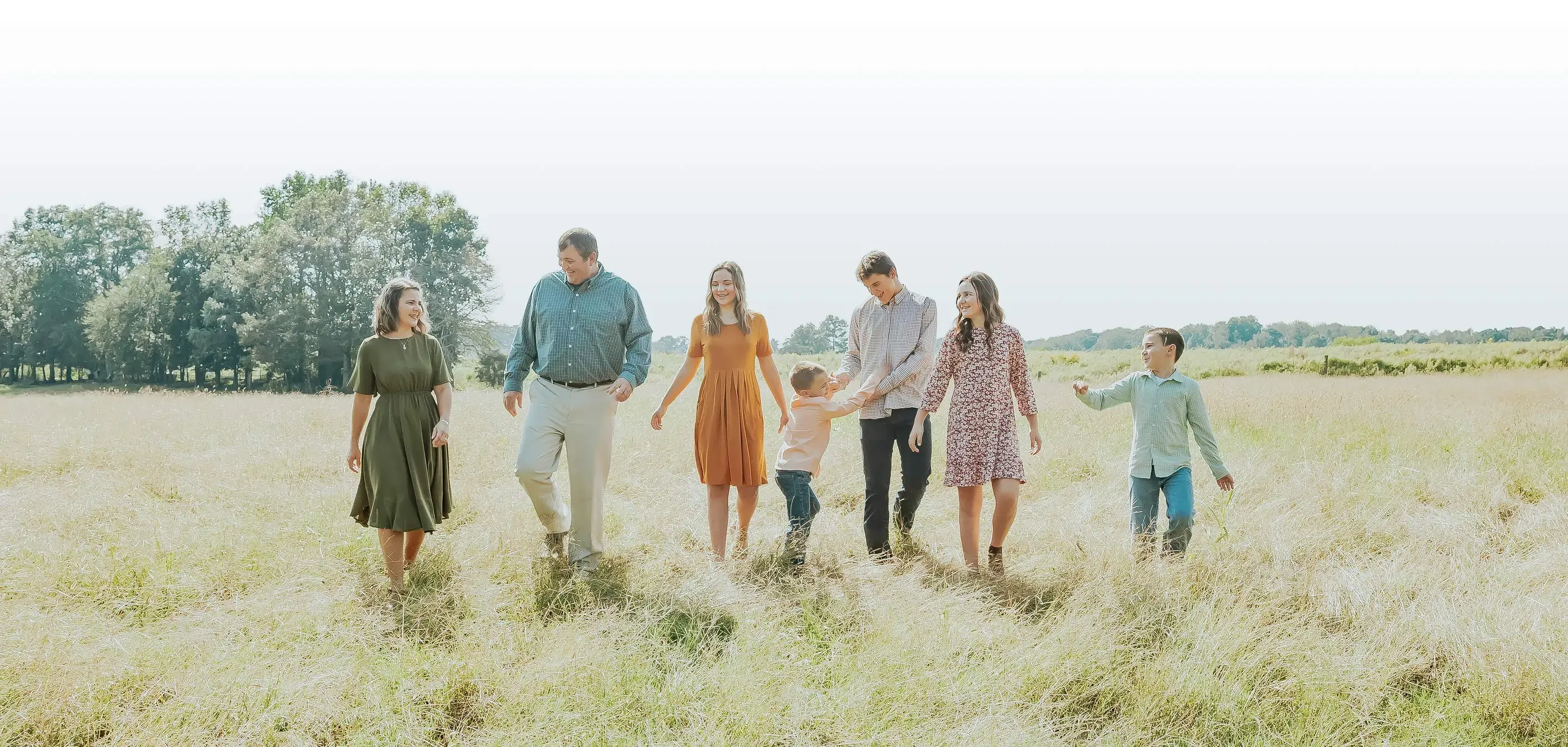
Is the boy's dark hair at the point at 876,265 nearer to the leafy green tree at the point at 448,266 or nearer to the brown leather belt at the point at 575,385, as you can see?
the brown leather belt at the point at 575,385

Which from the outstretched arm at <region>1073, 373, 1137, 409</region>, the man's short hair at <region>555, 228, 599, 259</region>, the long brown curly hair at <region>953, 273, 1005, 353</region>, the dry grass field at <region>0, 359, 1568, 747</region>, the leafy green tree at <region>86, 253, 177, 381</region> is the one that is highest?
the leafy green tree at <region>86, 253, 177, 381</region>

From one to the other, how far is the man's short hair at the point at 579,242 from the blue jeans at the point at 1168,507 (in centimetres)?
349

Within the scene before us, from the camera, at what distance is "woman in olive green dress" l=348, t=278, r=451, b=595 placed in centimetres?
450

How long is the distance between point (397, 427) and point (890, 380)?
2.72 m

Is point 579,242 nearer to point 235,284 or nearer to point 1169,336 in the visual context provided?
point 1169,336

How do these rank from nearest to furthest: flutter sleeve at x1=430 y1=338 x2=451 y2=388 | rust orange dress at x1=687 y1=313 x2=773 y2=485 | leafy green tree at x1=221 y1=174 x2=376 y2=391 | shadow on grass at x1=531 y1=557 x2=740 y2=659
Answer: shadow on grass at x1=531 y1=557 x2=740 y2=659 < flutter sleeve at x1=430 y1=338 x2=451 y2=388 < rust orange dress at x1=687 y1=313 x2=773 y2=485 < leafy green tree at x1=221 y1=174 x2=376 y2=391

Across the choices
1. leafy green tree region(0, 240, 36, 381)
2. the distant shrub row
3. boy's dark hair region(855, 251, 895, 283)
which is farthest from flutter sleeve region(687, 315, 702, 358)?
leafy green tree region(0, 240, 36, 381)

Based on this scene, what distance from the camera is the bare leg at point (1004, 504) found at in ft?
15.6

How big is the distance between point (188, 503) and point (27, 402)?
1455cm

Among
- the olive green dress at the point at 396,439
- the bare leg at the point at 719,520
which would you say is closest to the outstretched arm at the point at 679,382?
the bare leg at the point at 719,520

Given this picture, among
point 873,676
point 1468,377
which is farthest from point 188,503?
point 1468,377

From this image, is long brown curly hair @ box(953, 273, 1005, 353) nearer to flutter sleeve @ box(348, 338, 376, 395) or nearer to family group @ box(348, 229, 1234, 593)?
family group @ box(348, 229, 1234, 593)

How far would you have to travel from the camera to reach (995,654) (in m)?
3.53

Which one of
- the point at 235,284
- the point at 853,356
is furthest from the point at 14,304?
the point at 853,356
